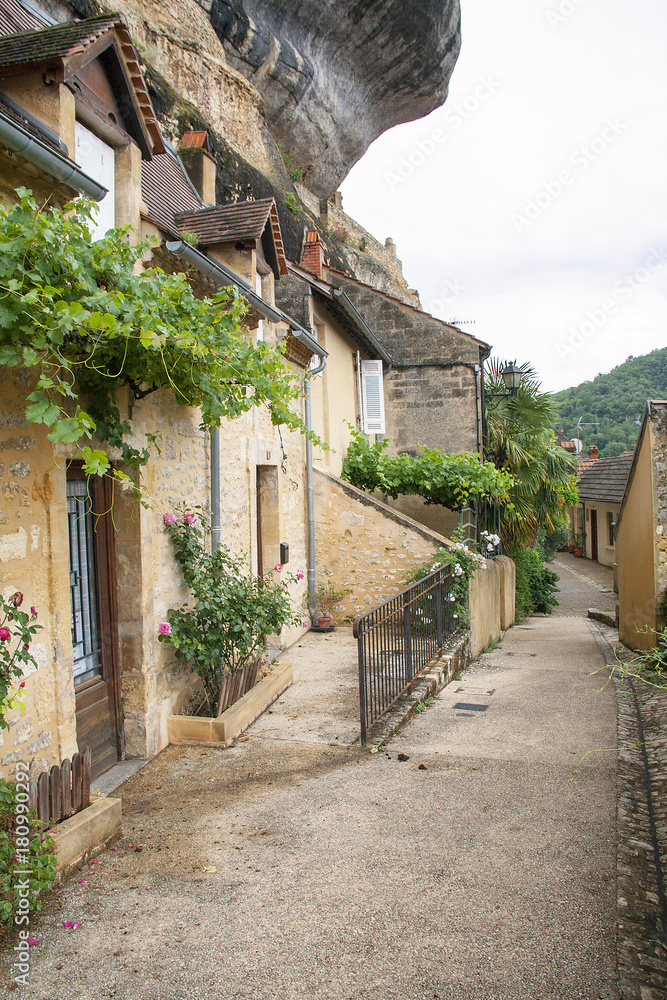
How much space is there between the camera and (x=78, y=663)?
4.38 meters

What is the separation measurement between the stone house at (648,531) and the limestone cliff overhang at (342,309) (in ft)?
16.5

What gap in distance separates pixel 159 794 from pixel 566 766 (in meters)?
2.85

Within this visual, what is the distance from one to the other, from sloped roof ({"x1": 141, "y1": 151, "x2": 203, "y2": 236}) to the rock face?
14.5 metres

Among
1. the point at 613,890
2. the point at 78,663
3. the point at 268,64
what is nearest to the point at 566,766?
the point at 613,890

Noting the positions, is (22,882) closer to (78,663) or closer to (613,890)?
(78,663)

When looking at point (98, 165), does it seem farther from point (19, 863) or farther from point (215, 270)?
point (19, 863)

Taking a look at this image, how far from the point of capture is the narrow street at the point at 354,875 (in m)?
2.57

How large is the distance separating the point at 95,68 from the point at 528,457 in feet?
34.9

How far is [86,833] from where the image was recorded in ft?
10.9

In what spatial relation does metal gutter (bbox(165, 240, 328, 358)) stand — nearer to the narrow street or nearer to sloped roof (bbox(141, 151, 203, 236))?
sloped roof (bbox(141, 151, 203, 236))

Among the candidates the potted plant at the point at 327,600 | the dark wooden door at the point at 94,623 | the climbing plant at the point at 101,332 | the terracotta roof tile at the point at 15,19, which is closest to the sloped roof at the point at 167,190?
the terracotta roof tile at the point at 15,19

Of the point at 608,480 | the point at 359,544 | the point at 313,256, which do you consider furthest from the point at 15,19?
the point at 608,480

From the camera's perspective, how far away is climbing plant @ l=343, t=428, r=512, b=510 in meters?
10.9

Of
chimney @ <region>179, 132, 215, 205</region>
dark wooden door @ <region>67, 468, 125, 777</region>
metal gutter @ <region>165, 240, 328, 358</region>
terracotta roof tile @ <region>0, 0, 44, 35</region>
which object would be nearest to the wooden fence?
dark wooden door @ <region>67, 468, 125, 777</region>
